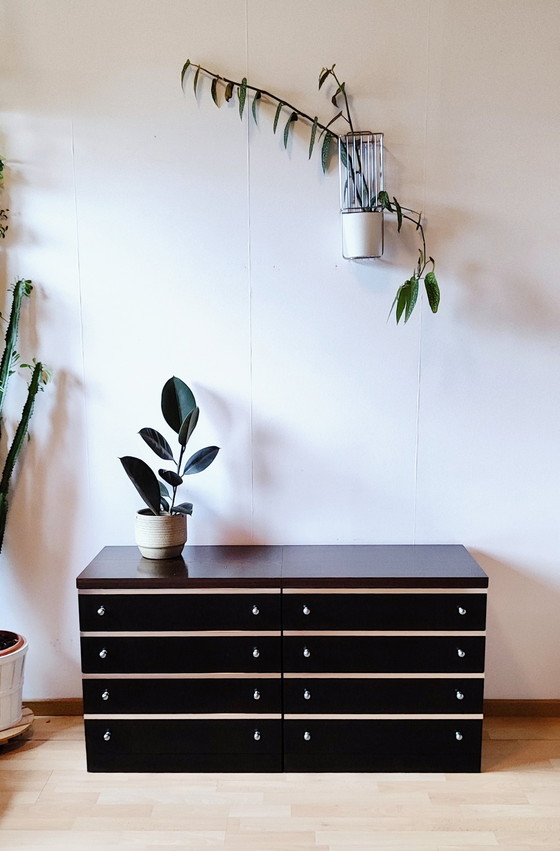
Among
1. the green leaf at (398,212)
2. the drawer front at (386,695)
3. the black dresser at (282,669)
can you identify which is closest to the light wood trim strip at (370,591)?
the black dresser at (282,669)

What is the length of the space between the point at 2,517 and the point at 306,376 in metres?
1.22

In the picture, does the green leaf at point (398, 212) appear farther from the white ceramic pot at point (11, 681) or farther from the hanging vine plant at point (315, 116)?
the white ceramic pot at point (11, 681)

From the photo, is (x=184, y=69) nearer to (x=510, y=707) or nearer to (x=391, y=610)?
(x=391, y=610)

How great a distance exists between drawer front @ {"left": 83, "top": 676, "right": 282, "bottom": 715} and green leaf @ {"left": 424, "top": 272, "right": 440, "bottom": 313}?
1.32 metres

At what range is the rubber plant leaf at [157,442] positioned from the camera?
2.25 m

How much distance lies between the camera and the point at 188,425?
221 cm

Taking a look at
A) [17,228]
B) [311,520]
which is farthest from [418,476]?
[17,228]

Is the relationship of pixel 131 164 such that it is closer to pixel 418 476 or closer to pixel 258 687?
pixel 418 476

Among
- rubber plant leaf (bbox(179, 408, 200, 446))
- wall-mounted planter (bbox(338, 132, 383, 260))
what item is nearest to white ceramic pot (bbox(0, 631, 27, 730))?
rubber plant leaf (bbox(179, 408, 200, 446))

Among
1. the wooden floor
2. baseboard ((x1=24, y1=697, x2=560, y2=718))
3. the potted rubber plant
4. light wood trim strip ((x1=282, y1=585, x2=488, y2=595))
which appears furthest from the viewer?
baseboard ((x1=24, y1=697, x2=560, y2=718))

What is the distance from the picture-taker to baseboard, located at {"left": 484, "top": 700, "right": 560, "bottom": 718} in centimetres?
248

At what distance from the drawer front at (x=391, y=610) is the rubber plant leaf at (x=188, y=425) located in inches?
24.4

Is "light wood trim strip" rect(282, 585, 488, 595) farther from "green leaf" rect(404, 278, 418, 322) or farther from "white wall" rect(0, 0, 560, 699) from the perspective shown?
"green leaf" rect(404, 278, 418, 322)

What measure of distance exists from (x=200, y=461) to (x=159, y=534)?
0.93ft
